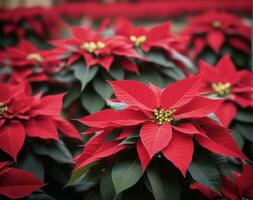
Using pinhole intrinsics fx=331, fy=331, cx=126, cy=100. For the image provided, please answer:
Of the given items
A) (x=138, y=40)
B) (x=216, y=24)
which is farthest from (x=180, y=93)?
(x=216, y=24)

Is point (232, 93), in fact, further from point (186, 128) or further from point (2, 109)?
point (2, 109)

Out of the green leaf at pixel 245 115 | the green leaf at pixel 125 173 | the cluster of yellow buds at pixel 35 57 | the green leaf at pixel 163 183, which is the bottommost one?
the green leaf at pixel 245 115

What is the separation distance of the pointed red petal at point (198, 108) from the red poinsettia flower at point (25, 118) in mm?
374

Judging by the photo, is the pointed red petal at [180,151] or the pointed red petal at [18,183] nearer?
the pointed red petal at [180,151]

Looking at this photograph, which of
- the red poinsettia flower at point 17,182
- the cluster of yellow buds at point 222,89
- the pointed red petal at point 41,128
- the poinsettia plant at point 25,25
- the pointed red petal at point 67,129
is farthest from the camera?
the poinsettia plant at point 25,25

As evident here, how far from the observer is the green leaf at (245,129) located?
3.75 ft

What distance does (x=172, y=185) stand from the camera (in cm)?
81

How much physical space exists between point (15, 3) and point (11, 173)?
216 centimetres

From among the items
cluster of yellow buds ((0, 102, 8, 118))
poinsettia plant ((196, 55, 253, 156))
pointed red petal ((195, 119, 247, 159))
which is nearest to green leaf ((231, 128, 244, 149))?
poinsettia plant ((196, 55, 253, 156))

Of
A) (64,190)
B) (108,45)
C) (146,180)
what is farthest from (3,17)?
(146,180)

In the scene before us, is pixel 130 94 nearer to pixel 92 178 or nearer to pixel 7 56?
pixel 92 178

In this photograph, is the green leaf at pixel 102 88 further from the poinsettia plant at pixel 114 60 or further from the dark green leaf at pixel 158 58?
the dark green leaf at pixel 158 58

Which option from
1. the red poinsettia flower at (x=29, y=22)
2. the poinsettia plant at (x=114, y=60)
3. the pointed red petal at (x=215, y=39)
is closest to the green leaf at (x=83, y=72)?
the poinsettia plant at (x=114, y=60)

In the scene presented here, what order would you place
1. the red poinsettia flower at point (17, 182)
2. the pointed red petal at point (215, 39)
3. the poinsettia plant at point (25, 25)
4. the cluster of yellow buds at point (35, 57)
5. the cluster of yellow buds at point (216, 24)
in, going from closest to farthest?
the red poinsettia flower at point (17, 182) → the cluster of yellow buds at point (35, 57) → the pointed red petal at point (215, 39) → the cluster of yellow buds at point (216, 24) → the poinsettia plant at point (25, 25)
